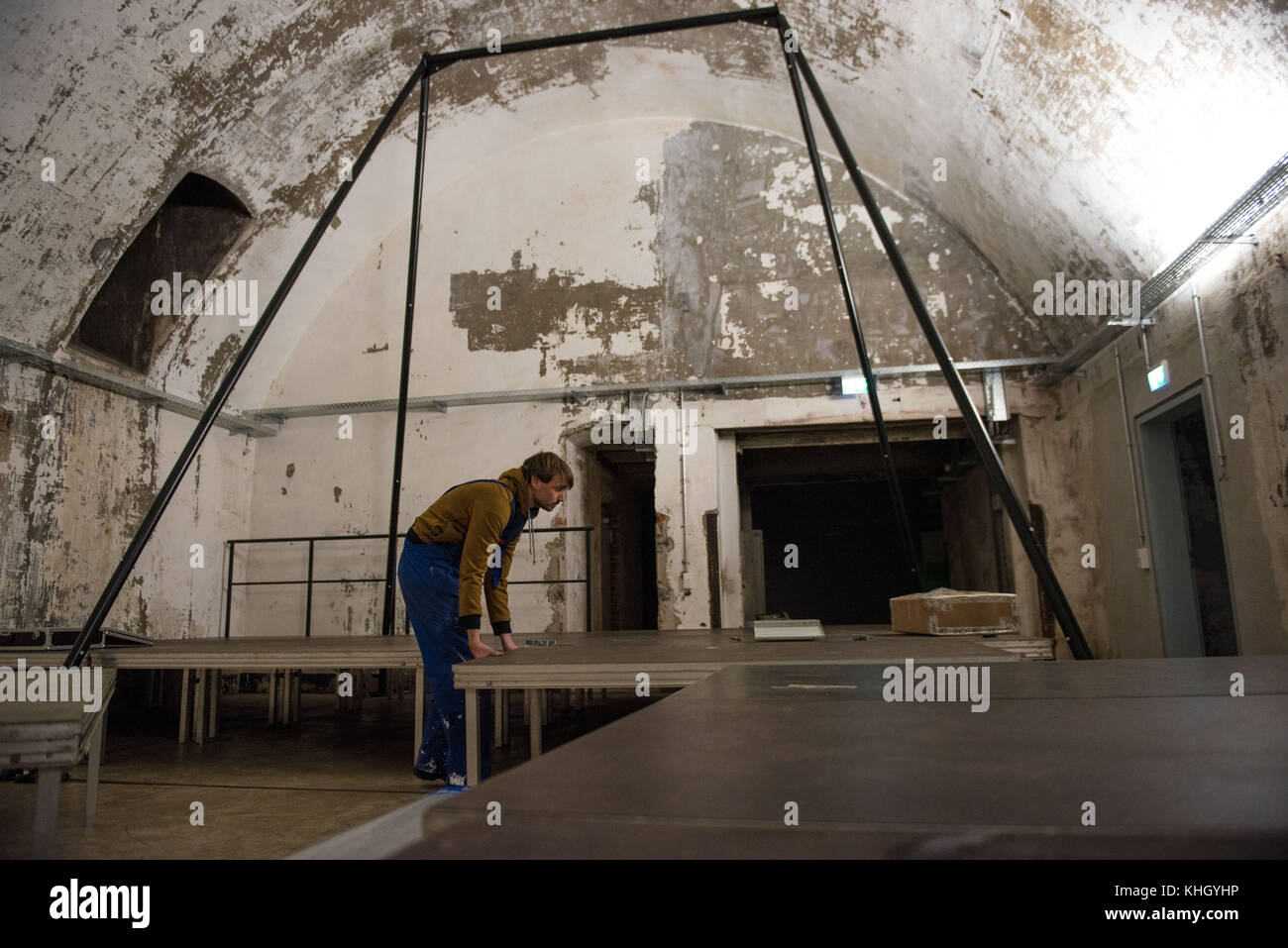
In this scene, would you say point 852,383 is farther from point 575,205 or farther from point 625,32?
point 625,32

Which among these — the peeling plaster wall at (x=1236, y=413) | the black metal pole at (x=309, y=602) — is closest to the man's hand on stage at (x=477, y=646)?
the peeling plaster wall at (x=1236, y=413)

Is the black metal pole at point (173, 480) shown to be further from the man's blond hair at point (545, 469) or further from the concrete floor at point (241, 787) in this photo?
the man's blond hair at point (545, 469)

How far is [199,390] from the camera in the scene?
273 inches

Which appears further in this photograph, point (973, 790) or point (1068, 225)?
Result: point (1068, 225)

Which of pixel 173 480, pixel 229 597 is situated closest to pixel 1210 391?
pixel 173 480

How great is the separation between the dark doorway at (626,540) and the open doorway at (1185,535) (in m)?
4.41

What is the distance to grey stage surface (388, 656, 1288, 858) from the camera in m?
0.47

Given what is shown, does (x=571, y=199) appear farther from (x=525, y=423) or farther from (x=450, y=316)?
(x=525, y=423)

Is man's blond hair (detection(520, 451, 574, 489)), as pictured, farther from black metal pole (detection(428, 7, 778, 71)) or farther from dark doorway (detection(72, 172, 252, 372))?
dark doorway (detection(72, 172, 252, 372))

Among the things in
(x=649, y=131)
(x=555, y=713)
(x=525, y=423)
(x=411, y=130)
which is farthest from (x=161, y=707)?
(x=649, y=131)

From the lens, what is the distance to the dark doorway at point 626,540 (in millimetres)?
8688

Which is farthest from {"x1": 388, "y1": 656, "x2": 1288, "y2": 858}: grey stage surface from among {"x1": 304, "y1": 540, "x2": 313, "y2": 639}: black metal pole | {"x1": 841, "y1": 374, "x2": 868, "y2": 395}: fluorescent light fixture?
{"x1": 304, "y1": 540, "x2": 313, "y2": 639}: black metal pole

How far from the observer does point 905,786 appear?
64 centimetres
